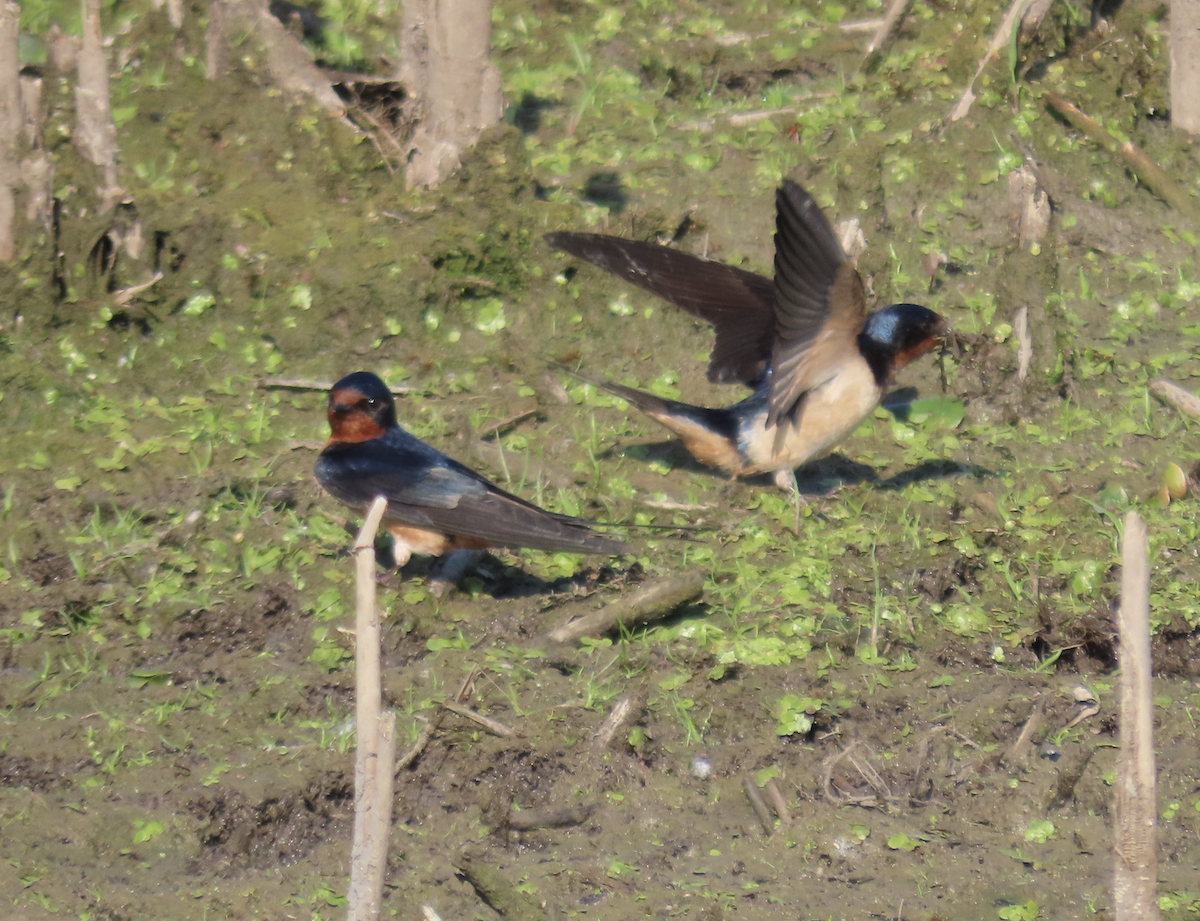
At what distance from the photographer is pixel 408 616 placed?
509 cm

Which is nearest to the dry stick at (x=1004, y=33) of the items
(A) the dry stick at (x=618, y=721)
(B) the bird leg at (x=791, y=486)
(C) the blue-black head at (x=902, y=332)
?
(C) the blue-black head at (x=902, y=332)

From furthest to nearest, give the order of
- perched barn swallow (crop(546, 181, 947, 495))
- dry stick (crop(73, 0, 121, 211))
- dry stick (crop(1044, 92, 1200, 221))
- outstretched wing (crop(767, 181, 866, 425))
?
dry stick (crop(1044, 92, 1200, 221)) < dry stick (crop(73, 0, 121, 211)) < perched barn swallow (crop(546, 181, 947, 495)) < outstretched wing (crop(767, 181, 866, 425))

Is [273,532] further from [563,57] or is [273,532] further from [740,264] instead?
[563,57]

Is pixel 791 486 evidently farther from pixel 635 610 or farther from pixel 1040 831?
pixel 1040 831

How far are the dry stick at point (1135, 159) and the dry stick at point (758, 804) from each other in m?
5.11

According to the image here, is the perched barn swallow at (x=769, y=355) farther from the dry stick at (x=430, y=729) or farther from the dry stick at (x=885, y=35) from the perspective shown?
the dry stick at (x=885, y=35)

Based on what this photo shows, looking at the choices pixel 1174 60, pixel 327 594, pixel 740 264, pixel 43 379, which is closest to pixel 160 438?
pixel 43 379

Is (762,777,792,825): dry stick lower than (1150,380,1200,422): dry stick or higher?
lower

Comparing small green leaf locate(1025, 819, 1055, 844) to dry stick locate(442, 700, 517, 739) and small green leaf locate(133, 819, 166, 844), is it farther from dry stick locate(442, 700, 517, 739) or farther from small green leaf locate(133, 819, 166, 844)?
small green leaf locate(133, 819, 166, 844)

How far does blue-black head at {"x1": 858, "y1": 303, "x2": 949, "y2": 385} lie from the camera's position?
18.9 feet

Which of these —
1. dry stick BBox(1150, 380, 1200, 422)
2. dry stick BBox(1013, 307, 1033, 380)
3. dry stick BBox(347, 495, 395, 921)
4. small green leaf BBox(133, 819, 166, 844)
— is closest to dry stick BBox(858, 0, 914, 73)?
dry stick BBox(1013, 307, 1033, 380)

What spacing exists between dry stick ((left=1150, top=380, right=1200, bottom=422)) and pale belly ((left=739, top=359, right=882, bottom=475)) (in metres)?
1.71

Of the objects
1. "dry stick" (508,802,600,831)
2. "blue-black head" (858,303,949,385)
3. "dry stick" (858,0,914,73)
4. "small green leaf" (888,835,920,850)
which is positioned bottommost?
"dry stick" (508,802,600,831)

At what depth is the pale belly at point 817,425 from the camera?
18.6ft
